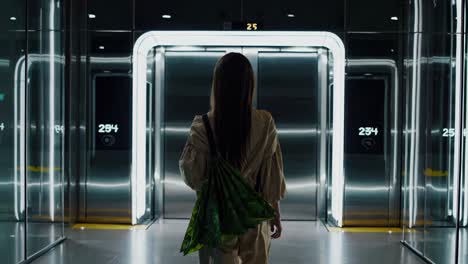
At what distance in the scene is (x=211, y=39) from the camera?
8.49 m

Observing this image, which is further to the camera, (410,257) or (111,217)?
(111,217)

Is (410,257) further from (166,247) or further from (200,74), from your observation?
(200,74)

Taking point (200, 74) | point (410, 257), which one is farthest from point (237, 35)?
point (410, 257)

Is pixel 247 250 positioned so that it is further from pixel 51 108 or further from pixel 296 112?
pixel 296 112

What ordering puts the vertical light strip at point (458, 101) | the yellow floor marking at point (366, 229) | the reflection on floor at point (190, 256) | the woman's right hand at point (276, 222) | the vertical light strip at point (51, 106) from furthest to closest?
the yellow floor marking at point (366, 229) → the vertical light strip at point (51, 106) → the reflection on floor at point (190, 256) → the vertical light strip at point (458, 101) → the woman's right hand at point (276, 222)

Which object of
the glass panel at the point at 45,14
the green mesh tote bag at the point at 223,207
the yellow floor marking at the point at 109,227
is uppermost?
the glass panel at the point at 45,14

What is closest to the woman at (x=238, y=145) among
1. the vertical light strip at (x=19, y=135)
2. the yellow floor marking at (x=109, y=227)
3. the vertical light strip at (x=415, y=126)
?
the vertical light strip at (x=19, y=135)

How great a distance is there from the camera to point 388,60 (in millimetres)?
8039

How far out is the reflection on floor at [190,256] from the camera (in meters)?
6.04

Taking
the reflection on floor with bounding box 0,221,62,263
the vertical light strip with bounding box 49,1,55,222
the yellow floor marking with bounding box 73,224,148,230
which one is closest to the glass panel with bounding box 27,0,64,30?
the vertical light strip with bounding box 49,1,55,222

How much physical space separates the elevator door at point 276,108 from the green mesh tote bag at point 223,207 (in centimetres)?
621

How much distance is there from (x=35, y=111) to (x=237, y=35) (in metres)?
3.27

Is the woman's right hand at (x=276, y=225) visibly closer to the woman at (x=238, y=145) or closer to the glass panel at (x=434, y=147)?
the woman at (x=238, y=145)

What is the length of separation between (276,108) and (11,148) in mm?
4501
